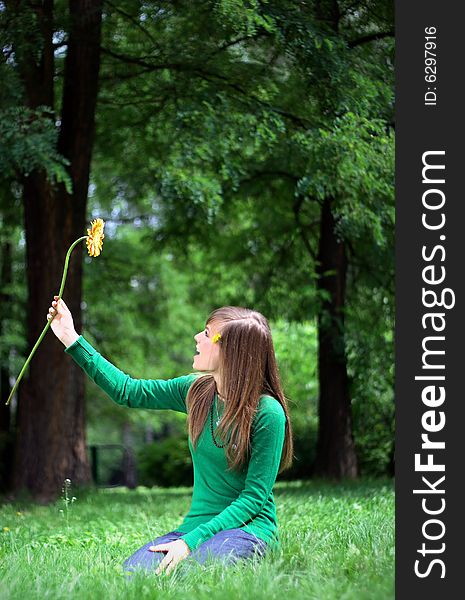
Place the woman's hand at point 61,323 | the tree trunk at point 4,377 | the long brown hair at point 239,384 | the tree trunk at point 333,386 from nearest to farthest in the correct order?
the long brown hair at point 239,384 < the woman's hand at point 61,323 < the tree trunk at point 333,386 < the tree trunk at point 4,377

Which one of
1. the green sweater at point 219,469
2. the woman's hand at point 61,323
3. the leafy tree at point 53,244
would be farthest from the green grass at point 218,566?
the leafy tree at point 53,244

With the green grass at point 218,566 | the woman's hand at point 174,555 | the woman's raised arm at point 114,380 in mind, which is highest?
the woman's raised arm at point 114,380

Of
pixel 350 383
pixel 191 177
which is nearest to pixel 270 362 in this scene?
pixel 191 177

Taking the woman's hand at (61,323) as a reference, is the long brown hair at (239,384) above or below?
below

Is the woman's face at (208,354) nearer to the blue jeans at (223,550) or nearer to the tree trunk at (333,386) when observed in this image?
the blue jeans at (223,550)

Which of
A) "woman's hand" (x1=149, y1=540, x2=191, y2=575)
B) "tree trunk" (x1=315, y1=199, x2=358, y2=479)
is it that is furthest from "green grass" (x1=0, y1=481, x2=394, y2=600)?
"tree trunk" (x1=315, y1=199, x2=358, y2=479)

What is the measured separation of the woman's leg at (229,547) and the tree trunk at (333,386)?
325 inches

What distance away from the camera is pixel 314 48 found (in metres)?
8.15

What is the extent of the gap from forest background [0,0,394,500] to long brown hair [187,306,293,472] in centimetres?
376

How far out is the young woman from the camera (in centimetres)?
424

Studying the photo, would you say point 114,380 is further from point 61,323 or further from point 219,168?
point 219,168

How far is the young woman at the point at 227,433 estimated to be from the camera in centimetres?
424

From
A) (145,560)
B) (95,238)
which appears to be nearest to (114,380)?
(95,238)

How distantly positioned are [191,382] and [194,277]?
44.1 ft
